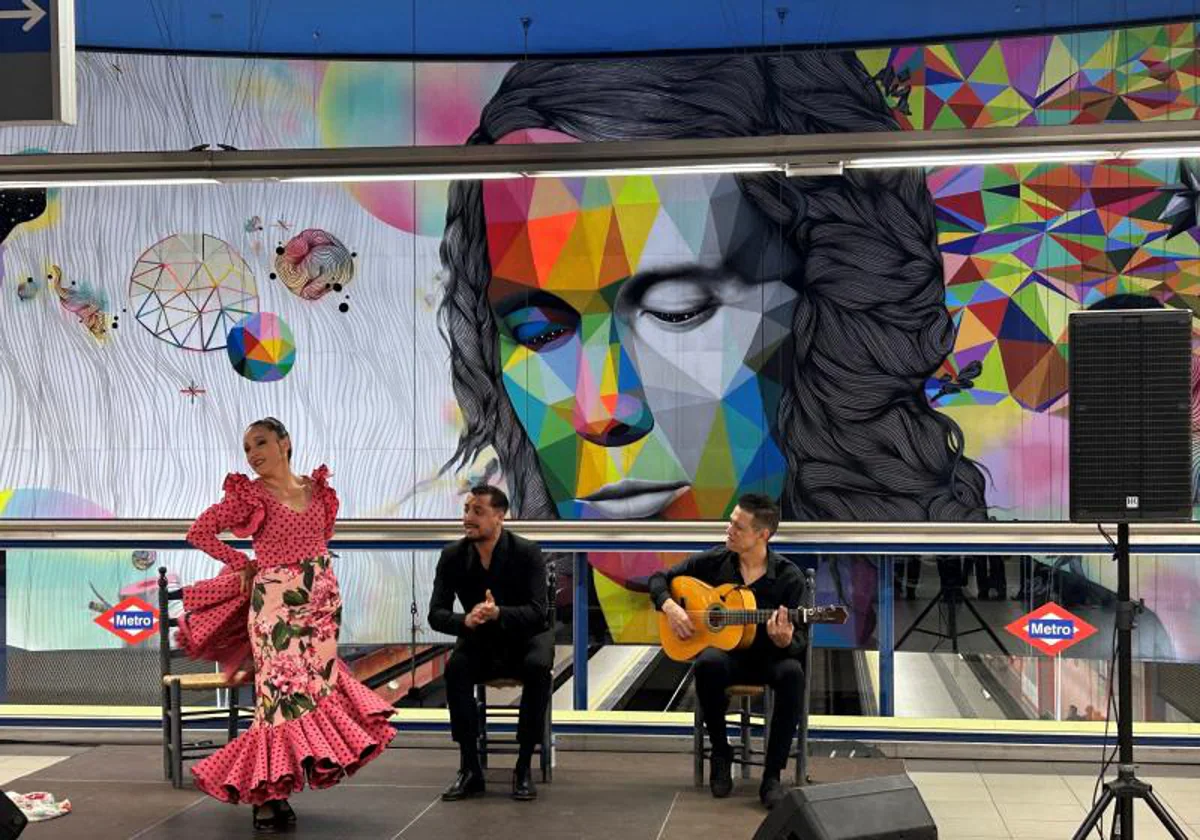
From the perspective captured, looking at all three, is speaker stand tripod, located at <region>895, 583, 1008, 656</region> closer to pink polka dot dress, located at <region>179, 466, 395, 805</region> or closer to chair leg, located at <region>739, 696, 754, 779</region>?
chair leg, located at <region>739, 696, 754, 779</region>

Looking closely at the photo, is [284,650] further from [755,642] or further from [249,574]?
[755,642]

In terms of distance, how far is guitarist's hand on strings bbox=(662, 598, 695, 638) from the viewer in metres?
6.10

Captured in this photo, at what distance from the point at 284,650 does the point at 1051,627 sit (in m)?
3.24

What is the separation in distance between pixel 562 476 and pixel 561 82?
2091 mm

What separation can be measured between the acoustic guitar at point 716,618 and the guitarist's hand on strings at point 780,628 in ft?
0.19

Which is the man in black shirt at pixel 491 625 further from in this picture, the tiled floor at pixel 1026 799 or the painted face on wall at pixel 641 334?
the painted face on wall at pixel 641 334

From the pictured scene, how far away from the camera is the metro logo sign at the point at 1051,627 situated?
22.4 ft

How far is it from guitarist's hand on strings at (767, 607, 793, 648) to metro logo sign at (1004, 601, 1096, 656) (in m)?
1.37

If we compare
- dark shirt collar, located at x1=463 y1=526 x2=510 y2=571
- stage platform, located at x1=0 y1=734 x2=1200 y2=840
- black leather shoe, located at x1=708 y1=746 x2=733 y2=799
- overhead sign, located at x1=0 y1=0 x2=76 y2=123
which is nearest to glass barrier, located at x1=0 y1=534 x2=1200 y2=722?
stage platform, located at x1=0 y1=734 x2=1200 y2=840

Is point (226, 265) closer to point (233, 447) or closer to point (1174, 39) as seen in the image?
point (233, 447)

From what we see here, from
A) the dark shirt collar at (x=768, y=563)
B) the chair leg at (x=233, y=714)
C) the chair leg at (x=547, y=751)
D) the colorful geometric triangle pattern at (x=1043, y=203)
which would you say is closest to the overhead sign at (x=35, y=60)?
the chair leg at (x=233, y=714)

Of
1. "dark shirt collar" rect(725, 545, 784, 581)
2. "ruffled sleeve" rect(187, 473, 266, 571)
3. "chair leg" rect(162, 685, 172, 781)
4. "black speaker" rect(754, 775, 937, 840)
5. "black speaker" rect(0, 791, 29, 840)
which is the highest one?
"ruffled sleeve" rect(187, 473, 266, 571)

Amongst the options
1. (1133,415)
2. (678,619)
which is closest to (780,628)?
(678,619)

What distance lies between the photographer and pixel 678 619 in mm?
6102
